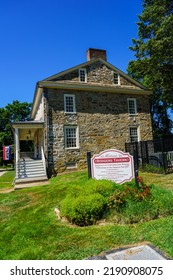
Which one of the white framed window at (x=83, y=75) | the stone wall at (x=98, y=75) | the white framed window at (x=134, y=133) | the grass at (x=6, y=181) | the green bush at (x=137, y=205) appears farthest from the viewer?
the white framed window at (x=134, y=133)

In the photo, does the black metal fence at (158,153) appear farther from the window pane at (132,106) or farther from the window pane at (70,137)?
the window pane at (70,137)

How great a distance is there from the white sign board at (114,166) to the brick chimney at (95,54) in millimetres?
13828

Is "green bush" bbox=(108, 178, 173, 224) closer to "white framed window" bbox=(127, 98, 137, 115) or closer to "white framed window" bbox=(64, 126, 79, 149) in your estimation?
"white framed window" bbox=(64, 126, 79, 149)

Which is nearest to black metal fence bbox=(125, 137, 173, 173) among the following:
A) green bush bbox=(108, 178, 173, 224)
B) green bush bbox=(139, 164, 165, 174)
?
green bush bbox=(139, 164, 165, 174)

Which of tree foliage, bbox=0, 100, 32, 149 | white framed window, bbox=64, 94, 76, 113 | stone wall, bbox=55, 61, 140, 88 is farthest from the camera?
tree foliage, bbox=0, 100, 32, 149

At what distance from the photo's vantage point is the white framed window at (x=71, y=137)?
15.0 meters

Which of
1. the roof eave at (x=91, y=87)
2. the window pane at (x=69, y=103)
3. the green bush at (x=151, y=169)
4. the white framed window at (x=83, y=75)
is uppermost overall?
the white framed window at (x=83, y=75)

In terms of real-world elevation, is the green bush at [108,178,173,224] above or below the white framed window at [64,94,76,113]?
below

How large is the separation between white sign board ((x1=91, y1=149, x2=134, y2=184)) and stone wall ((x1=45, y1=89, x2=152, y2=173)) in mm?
8746

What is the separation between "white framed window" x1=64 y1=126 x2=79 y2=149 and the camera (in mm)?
15016

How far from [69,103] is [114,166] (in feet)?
34.2

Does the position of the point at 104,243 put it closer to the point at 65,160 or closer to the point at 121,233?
the point at 121,233

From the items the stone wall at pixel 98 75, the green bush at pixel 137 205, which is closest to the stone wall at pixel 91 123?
the stone wall at pixel 98 75

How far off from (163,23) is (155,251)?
16825 mm
